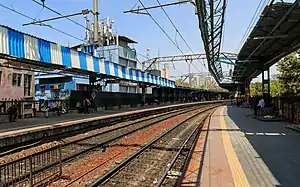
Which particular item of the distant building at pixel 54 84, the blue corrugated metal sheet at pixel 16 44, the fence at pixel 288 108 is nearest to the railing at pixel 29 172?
the blue corrugated metal sheet at pixel 16 44

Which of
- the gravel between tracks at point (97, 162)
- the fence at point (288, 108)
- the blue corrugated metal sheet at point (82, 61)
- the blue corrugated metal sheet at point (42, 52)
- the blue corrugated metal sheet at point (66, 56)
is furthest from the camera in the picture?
the blue corrugated metal sheet at point (82, 61)

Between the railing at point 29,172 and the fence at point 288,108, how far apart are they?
13.3m

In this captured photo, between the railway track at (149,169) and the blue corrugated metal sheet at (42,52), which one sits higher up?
the blue corrugated metal sheet at (42,52)

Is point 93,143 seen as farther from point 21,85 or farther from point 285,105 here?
point 21,85

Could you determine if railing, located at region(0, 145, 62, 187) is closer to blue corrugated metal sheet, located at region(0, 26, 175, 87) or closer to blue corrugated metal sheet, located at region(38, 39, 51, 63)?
blue corrugated metal sheet, located at region(0, 26, 175, 87)

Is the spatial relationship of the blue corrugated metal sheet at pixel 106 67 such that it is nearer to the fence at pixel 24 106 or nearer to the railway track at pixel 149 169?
the fence at pixel 24 106

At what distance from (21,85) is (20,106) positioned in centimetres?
879

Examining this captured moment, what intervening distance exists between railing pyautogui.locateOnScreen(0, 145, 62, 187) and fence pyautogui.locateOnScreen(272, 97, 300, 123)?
13334 mm

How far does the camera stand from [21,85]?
2750 centimetres

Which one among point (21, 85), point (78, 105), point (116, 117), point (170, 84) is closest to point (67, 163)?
point (116, 117)

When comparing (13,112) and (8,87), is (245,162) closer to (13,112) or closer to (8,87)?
(13,112)

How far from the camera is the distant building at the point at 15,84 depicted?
25312 millimetres

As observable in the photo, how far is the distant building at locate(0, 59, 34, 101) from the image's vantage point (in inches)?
997

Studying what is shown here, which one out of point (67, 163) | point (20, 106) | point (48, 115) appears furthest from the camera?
point (48, 115)
